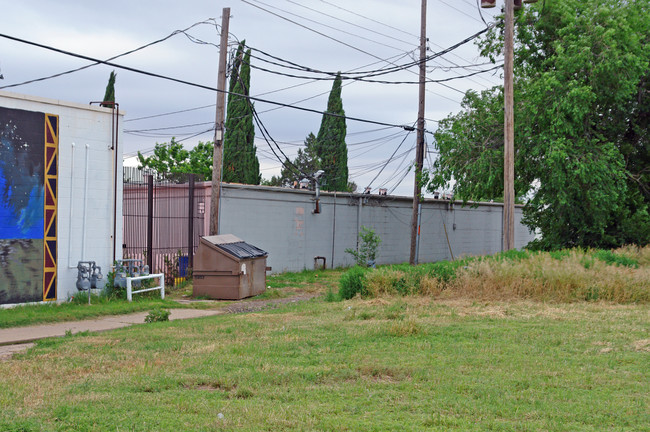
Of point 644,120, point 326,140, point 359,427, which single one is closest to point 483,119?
point 644,120

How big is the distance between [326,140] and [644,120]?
2972 centimetres

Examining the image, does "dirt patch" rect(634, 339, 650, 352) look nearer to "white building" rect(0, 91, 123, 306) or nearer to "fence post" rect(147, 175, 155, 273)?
"white building" rect(0, 91, 123, 306)

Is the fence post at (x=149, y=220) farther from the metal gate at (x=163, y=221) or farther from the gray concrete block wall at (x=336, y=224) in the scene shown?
the gray concrete block wall at (x=336, y=224)

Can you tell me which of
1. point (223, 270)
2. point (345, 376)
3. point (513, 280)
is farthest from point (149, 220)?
point (345, 376)

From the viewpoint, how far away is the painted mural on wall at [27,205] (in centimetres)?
1384

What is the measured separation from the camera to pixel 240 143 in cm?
4225

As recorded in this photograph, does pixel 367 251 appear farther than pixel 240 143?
No

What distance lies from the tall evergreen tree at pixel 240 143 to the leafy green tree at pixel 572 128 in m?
19.4

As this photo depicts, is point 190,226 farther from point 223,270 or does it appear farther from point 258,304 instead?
point 258,304

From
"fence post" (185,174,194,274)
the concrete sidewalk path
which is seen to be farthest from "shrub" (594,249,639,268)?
"fence post" (185,174,194,274)

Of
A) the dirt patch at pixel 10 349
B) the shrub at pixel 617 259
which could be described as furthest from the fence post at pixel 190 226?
the shrub at pixel 617 259

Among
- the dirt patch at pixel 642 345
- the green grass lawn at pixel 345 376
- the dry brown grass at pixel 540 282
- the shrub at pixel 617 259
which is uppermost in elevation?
the shrub at pixel 617 259

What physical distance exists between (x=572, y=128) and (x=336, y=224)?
408 inches

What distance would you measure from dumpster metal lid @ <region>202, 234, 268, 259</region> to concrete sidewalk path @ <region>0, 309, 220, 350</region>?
8.21 feet
